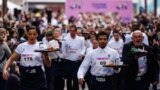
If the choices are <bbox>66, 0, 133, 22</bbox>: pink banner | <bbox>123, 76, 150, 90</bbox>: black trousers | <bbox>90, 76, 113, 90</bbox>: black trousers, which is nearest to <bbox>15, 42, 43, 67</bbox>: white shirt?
<bbox>90, 76, 113, 90</bbox>: black trousers

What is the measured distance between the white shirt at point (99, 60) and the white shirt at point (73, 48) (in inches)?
226

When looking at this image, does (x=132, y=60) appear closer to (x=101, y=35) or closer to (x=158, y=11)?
(x=101, y=35)

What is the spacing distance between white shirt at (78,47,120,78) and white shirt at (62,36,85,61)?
18.9 feet

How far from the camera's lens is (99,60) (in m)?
14.6

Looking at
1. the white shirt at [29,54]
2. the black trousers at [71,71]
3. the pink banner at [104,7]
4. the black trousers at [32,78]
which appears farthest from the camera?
the pink banner at [104,7]

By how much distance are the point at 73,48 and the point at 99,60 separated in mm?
6051

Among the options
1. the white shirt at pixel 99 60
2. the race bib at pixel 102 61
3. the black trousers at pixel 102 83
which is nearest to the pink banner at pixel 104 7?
the black trousers at pixel 102 83

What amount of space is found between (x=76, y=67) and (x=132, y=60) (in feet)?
17.5

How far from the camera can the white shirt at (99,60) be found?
14594mm

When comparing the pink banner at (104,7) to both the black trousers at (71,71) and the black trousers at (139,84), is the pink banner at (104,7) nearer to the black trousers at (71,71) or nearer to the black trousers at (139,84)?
the black trousers at (71,71)

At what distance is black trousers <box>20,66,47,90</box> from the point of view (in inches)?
610

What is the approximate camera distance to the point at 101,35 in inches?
569

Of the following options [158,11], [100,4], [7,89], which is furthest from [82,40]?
[158,11]

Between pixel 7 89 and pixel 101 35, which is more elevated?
pixel 101 35
